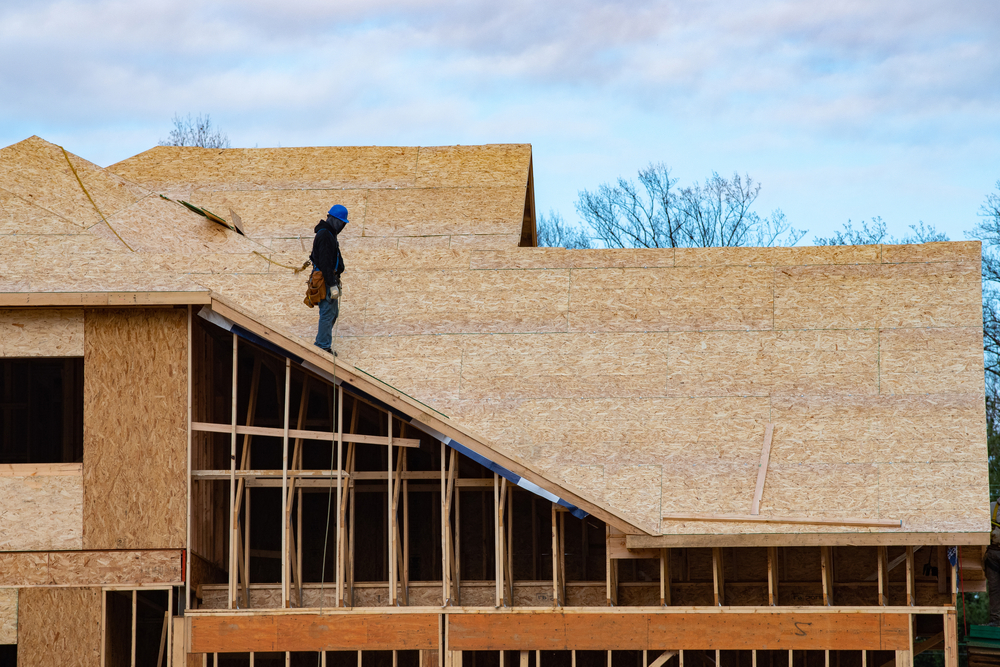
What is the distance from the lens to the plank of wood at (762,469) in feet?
44.4

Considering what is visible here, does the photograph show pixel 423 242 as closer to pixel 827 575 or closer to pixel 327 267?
pixel 327 267

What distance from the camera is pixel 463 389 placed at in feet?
49.2

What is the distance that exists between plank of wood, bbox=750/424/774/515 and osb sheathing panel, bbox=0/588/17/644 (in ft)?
30.0

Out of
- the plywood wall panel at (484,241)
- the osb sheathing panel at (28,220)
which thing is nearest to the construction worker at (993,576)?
the plywood wall panel at (484,241)

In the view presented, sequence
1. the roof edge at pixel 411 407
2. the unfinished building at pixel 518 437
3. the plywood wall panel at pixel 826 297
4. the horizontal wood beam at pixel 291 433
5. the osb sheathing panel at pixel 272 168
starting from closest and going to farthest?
1. the roof edge at pixel 411 407
2. the unfinished building at pixel 518 437
3. the horizontal wood beam at pixel 291 433
4. the plywood wall panel at pixel 826 297
5. the osb sheathing panel at pixel 272 168

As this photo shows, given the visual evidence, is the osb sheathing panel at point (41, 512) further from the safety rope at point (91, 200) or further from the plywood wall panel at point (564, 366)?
the plywood wall panel at point (564, 366)

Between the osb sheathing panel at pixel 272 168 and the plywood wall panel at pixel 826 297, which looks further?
the osb sheathing panel at pixel 272 168

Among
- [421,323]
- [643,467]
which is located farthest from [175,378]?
[643,467]

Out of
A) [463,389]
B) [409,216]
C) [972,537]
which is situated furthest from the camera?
[409,216]

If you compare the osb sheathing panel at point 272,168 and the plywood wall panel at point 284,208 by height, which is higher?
the osb sheathing panel at point 272,168

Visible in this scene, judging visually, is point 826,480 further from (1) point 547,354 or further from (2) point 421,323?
(2) point 421,323

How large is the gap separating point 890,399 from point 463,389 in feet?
18.4

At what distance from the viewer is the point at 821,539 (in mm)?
12867

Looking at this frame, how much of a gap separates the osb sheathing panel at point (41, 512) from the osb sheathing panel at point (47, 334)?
1.61 metres
